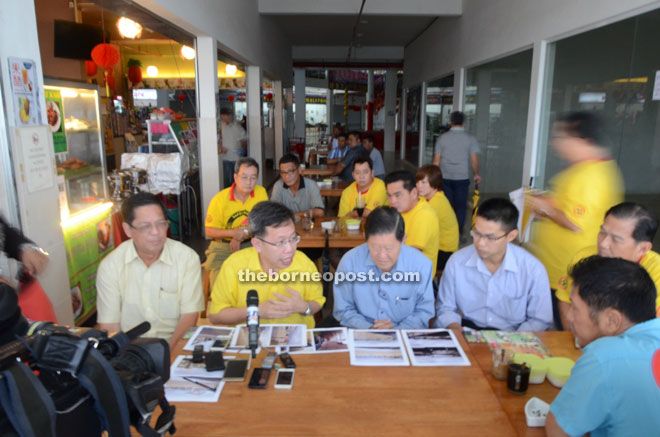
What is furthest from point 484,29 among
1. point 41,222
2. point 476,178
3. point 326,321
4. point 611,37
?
point 41,222

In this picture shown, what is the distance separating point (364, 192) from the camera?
463 centimetres

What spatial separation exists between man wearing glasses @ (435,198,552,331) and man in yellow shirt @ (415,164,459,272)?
1.51m

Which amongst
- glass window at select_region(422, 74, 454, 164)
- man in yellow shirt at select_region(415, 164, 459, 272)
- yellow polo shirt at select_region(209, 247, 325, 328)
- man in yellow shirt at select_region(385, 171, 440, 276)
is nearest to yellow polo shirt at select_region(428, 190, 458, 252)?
man in yellow shirt at select_region(415, 164, 459, 272)

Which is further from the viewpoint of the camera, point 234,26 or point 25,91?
point 234,26

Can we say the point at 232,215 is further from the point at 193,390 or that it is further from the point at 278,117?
the point at 278,117

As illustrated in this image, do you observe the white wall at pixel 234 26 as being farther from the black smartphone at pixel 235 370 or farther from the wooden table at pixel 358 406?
the wooden table at pixel 358 406

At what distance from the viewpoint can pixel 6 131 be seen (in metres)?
2.27

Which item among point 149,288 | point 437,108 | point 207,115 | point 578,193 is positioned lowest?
point 149,288

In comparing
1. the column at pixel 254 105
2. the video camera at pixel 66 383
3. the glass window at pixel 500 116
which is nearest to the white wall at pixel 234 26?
the column at pixel 254 105

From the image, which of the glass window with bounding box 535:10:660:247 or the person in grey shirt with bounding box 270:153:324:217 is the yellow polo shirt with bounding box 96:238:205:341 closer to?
the person in grey shirt with bounding box 270:153:324:217

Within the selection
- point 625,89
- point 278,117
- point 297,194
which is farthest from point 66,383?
point 278,117

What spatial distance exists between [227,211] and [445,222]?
1918mm

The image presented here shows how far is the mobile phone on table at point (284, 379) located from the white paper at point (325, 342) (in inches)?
5.7

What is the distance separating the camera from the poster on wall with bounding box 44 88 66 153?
3365mm
